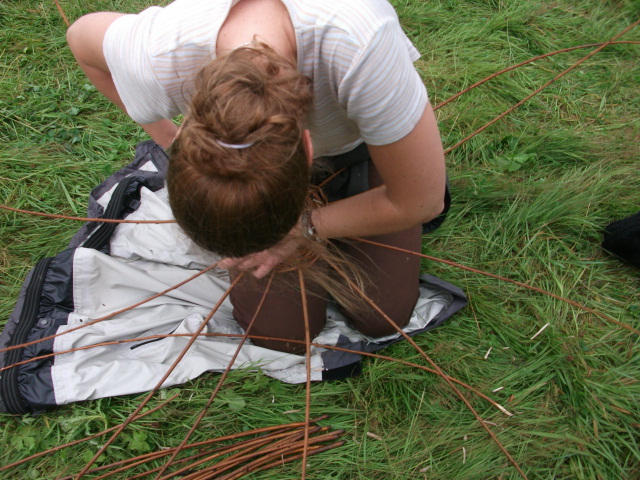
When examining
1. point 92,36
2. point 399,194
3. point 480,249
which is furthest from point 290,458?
point 92,36

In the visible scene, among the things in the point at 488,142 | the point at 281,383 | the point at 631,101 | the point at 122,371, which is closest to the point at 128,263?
the point at 122,371

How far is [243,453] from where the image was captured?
3.98 feet

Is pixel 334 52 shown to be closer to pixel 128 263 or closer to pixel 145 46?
pixel 145 46

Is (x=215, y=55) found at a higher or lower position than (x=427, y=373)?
higher

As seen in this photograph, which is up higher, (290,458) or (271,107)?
(271,107)

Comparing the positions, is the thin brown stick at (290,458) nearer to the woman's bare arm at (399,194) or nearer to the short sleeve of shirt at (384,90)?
the woman's bare arm at (399,194)

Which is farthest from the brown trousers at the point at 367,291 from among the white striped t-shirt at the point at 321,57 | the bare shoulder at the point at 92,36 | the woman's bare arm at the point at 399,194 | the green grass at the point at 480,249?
the bare shoulder at the point at 92,36

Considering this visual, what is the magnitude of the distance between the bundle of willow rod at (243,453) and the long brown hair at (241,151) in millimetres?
708

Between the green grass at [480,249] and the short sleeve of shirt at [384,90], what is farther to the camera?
the green grass at [480,249]

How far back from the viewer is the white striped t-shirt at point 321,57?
2.38 feet

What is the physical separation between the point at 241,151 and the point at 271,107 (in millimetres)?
81

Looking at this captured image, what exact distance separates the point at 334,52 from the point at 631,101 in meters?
1.62

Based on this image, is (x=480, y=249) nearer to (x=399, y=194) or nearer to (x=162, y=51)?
(x=399, y=194)

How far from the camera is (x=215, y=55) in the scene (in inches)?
31.2
